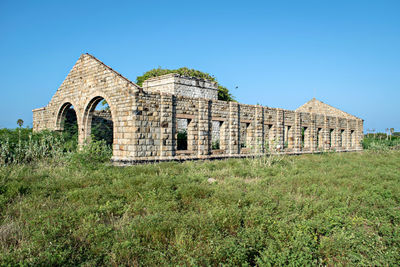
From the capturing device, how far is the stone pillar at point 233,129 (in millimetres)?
16391

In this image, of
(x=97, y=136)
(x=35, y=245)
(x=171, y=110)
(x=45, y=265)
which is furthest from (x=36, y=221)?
(x=97, y=136)

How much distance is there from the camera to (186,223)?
520 cm

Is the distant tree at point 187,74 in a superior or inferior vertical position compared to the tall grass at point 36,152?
superior

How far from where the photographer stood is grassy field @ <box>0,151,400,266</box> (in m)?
4.14

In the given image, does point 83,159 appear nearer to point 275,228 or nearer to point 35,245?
point 35,245

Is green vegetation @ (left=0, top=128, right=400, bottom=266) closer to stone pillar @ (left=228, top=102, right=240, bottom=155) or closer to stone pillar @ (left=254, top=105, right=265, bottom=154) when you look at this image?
stone pillar @ (left=228, top=102, right=240, bottom=155)

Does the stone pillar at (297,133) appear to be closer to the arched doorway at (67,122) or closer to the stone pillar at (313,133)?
the stone pillar at (313,133)

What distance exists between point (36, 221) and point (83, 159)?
5.76 meters

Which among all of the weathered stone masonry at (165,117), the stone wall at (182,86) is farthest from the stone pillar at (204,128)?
the stone wall at (182,86)

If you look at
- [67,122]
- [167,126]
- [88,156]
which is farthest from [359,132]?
[88,156]

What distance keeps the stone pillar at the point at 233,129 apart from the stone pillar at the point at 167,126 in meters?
4.03

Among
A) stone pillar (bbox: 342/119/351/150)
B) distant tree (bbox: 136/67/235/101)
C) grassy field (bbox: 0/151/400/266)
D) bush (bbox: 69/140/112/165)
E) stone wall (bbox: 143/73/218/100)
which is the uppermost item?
distant tree (bbox: 136/67/235/101)

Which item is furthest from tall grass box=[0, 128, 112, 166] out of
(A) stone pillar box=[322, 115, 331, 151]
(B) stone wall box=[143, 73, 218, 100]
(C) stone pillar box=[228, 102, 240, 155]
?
(A) stone pillar box=[322, 115, 331, 151]

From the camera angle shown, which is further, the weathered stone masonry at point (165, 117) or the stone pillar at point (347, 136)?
the stone pillar at point (347, 136)
